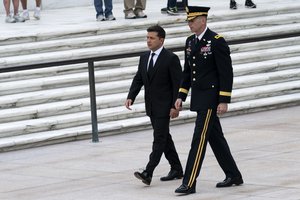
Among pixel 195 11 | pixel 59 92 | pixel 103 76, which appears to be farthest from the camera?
pixel 103 76

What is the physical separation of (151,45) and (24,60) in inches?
219

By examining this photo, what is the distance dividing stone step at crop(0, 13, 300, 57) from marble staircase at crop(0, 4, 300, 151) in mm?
16

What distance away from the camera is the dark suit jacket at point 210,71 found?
1073cm

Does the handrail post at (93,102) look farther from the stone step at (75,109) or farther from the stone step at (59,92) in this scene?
the stone step at (59,92)

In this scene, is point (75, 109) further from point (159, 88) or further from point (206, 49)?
point (206, 49)

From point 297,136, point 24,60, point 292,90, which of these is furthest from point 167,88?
point 292,90

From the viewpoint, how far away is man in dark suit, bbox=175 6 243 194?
1071cm

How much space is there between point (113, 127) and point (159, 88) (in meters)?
3.82

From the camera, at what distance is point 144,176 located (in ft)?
36.6

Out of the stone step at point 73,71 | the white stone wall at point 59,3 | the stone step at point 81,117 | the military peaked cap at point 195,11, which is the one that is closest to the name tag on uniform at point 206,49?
the military peaked cap at point 195,11

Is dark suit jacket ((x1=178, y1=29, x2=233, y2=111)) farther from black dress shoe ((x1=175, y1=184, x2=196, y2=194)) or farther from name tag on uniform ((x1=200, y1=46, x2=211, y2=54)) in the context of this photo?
black dress shoe ((x1=175, y1=184, x2=196, y2=194))

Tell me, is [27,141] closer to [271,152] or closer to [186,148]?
[186,148]

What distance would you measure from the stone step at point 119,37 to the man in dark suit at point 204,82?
251 inches

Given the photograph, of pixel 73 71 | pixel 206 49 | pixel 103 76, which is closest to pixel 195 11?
pixel 206 49
